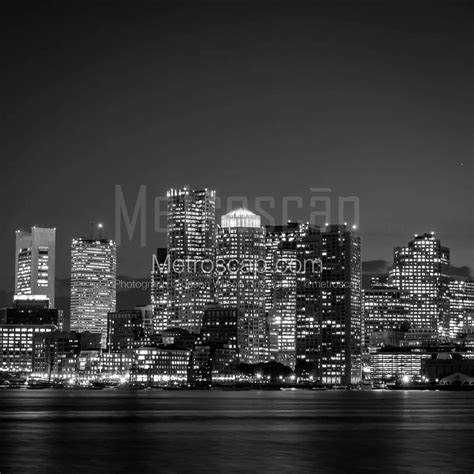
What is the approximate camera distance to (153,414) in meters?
120

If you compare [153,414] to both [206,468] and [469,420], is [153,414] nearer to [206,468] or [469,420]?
[469,420]

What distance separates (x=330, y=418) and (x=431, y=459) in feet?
160

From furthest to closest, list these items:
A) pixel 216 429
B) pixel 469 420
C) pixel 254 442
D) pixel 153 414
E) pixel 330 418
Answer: pixel 153 414, pixel 330 418, pixel 469 420, pixel 216 429, pixel 254 442

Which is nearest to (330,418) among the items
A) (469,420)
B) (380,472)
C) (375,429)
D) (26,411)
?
(469,420)

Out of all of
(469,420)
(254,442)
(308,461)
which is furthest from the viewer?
(469,420)

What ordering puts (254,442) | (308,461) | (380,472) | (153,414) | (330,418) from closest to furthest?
1. (380,472)
2. (308,461)
3. (254,442)
4. (330,418)
5. (153,414)

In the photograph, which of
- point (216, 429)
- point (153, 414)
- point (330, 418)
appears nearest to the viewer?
point (216, 429)

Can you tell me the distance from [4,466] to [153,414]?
60.3 m

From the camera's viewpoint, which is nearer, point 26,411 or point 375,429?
point 375,429

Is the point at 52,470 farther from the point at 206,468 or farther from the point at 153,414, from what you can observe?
the point at 153,414

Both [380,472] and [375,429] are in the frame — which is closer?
[380,472]

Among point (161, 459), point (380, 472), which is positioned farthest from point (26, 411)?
point (380, 472)

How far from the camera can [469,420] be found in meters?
105

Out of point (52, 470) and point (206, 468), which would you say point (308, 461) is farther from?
point (52, 470)
